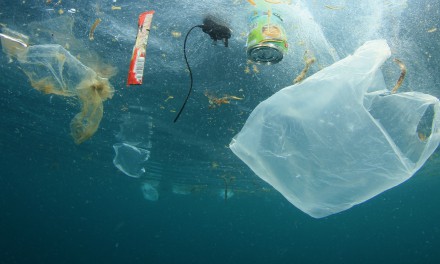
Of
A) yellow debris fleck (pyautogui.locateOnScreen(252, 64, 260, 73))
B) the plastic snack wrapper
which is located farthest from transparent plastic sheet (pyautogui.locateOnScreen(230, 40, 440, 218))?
yellow debris fleck (pyautogui.locateOnScreen(252, 64, 260, 73))

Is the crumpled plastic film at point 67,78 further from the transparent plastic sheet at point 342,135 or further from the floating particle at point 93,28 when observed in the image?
the transparent plastic sheet at point 342,135

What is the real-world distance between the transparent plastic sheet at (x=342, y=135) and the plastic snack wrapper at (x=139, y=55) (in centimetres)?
146

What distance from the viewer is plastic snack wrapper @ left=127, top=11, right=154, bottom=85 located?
312cm

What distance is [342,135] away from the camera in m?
3.05

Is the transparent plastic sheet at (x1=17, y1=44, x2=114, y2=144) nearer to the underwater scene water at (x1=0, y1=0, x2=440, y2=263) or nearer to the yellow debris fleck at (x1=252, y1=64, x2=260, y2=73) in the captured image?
the underwater scene water at (x1=0, y1=0, x2=440, y2=263)

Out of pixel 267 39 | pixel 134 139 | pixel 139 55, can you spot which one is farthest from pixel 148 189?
pixel 267 39

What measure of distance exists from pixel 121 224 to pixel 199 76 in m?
134

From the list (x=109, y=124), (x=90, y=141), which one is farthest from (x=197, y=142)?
(x=90, y=141)

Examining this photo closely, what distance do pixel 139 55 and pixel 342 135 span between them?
7.94ft

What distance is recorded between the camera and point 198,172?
19.8 metres

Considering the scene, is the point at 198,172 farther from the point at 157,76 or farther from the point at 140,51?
the point at 140,51

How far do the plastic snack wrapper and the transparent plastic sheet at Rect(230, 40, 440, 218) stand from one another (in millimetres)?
1461

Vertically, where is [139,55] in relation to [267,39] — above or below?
below

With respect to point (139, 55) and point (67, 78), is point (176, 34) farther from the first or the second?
point (139, 55)
